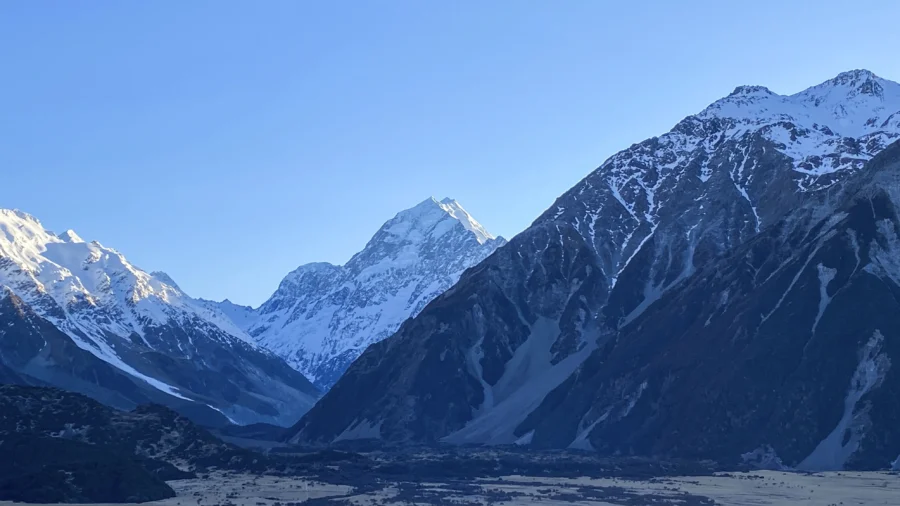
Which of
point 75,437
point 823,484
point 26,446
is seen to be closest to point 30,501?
point 26,446

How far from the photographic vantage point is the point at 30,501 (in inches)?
5851

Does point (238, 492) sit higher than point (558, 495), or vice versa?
point (238, 492)

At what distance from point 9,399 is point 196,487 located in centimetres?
4174

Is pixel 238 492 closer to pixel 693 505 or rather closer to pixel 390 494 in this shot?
pixel 390 494

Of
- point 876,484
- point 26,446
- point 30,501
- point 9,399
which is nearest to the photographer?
point 30,501

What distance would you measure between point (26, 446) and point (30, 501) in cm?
2656

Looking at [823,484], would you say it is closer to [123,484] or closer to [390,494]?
[390,494]

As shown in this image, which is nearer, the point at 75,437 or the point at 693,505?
the point at 693,505

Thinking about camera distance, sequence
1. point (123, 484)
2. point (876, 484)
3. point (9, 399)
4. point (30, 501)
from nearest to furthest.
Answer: point (30, 501)
point (123, 484)
point (876, 484)
point (9, 399)

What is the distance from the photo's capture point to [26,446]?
173625 millimetres

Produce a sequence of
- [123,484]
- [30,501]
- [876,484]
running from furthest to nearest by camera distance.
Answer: [876,484], [123,484], [30,501]

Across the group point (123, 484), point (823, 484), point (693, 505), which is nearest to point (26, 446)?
point (123, 484)

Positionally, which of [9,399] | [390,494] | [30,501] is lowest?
[390,494]

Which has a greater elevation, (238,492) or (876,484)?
(238,492)
